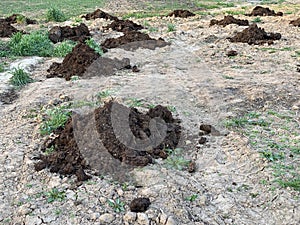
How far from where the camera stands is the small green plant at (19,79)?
25.8 ft

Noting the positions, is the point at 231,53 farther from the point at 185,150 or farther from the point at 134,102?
the point at 185,150

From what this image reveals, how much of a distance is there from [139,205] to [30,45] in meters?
6.43

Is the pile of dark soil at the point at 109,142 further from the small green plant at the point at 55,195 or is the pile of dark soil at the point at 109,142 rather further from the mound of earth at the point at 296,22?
the mound of earth at the point at 296,22

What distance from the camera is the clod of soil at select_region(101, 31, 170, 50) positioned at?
995cm

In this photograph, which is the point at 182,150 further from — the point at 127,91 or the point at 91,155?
the point at 127,91

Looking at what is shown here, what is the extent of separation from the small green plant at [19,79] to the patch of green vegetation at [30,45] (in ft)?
5.78

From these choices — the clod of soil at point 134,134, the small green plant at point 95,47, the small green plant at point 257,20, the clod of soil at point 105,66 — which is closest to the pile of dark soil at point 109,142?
the clod of soil at point 134,134

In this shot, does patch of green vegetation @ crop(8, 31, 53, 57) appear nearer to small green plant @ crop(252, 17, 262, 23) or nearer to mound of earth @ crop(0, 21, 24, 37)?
mound of earth @ crop(0, 21, 24, 37)

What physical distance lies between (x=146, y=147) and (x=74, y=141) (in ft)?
2.87

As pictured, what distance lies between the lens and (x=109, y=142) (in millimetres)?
5270

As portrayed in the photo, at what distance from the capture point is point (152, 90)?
→ 7.20 m

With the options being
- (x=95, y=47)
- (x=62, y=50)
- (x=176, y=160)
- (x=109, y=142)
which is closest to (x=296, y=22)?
(x=95, y=47)

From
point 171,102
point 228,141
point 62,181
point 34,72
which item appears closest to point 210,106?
point 171,102

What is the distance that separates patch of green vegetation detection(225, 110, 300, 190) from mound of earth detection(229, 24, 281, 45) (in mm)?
3875
